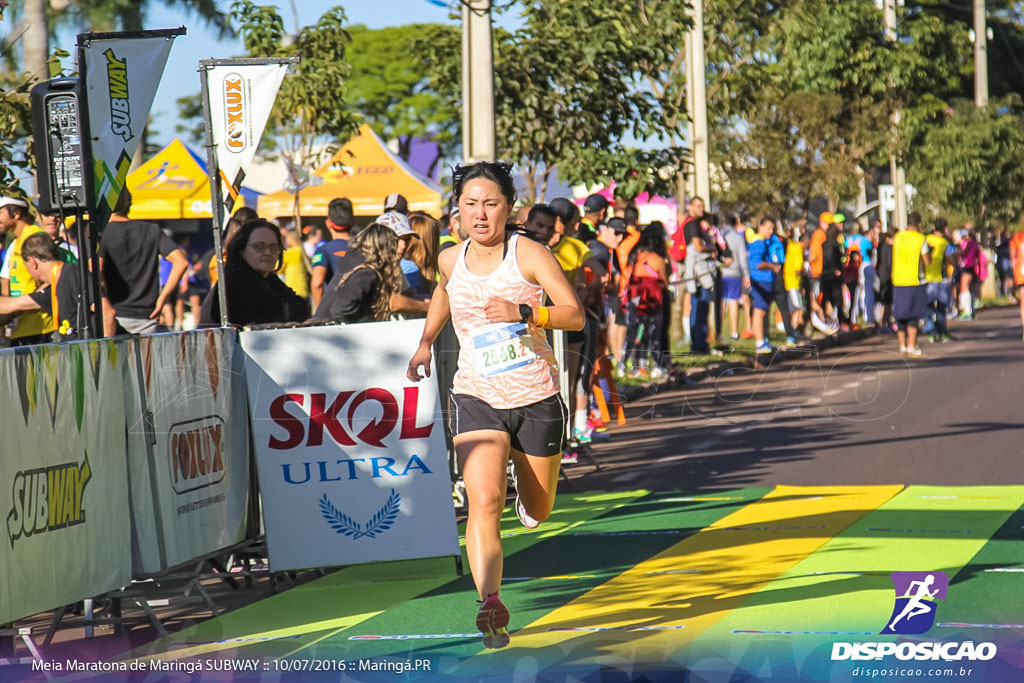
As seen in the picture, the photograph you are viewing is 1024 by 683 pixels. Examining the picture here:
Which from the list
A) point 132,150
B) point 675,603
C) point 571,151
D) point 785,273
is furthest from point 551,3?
point 675,603

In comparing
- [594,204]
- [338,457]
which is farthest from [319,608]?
[594,204]

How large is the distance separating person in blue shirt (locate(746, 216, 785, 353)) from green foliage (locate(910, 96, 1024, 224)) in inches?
695

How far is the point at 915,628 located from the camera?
6457 millimetres

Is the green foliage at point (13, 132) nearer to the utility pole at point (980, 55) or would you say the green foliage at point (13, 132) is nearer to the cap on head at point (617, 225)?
the cap on head at point (617, 225)

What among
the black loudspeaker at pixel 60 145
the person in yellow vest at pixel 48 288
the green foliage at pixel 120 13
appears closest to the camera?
the black loudspeaker at pixel 60 145

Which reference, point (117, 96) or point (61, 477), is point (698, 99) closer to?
point (117, 96)

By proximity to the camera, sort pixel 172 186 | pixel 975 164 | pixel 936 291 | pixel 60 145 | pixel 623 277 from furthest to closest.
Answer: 1. pixel 975 164
2. pixel 172 186
3. pixel 936 291
4. pixel 623 277
5. pixel 60 145

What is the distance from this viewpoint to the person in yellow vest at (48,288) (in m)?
10.3

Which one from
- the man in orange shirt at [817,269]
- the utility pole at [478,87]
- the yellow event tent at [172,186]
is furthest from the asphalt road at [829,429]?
the yellow event tent at [172,186]

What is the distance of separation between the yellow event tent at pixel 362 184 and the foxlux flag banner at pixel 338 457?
92.2 ft

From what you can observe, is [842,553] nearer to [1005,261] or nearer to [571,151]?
[571,151]

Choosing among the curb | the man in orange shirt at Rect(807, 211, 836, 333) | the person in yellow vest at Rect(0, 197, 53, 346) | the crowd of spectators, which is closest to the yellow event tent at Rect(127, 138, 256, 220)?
the crowd of spectators

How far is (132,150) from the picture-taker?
8.99m

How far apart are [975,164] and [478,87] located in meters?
28.5
